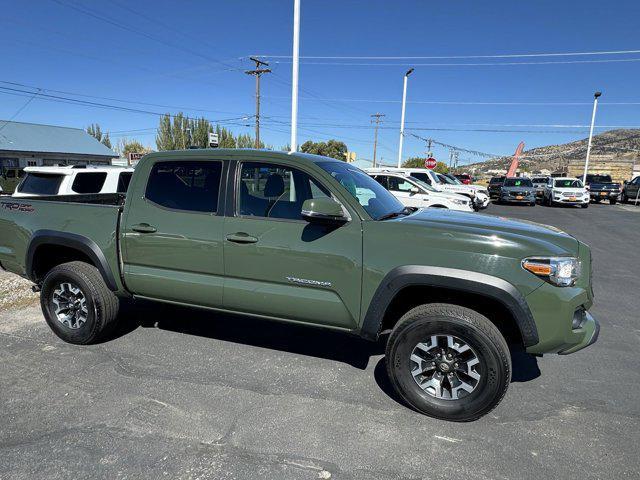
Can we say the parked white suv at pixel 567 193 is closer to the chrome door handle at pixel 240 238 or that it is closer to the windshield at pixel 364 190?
the windshield at pixel 364 190

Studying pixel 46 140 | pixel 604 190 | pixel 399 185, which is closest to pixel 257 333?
pixel 399 185

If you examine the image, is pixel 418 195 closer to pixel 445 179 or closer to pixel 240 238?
pixel 445 179

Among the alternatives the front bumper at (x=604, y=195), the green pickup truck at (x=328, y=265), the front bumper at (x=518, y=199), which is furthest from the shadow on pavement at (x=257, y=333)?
the front bumper at (x=604, y=195)

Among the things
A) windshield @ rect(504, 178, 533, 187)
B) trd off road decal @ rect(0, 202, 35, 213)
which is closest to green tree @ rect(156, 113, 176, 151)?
windshield @ rect(504, 178, 533, 187)

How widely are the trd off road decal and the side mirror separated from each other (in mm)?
2997

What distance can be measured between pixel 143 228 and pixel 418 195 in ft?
34.0

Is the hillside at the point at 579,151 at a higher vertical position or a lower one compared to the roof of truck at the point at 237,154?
higher

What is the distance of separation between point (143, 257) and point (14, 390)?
4.56ft

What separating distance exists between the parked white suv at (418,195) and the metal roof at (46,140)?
1644 inches

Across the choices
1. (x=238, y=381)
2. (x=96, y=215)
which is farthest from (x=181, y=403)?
(x=96, y=215)

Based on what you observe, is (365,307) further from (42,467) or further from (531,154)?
(531,154)

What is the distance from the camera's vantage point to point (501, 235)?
9.42ft

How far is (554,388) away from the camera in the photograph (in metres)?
3.46

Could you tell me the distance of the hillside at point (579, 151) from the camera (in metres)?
104
